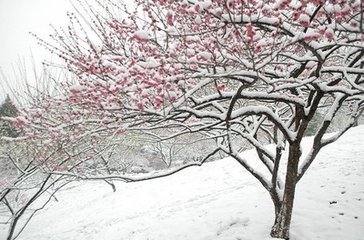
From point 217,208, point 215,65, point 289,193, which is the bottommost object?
point 217,208

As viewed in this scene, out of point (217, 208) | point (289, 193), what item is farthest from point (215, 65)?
point (217, 208)

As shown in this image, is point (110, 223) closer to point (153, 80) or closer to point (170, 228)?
point (170, 228)

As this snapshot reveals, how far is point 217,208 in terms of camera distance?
8.40 m

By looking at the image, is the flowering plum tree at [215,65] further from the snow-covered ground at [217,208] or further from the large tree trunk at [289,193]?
the snow-covered ground at [217,208]

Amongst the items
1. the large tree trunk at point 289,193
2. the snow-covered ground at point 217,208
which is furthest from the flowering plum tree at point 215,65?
the snow-covered ground at point 217,208

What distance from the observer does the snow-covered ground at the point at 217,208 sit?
6.34 m

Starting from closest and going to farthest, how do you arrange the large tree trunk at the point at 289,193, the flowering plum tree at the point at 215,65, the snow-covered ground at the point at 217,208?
the flowering plum tree at the point at 215,65 < the large tree trunk at the point at 289,193 < the snow-covered ground at the point at 217,208

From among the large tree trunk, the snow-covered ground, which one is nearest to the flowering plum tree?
the large tree trunk

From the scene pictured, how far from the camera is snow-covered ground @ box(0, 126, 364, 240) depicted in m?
6.34

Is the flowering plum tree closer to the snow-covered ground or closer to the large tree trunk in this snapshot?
the large tree trunk

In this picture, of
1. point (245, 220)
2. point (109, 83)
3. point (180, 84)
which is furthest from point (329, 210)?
point (109, 83)

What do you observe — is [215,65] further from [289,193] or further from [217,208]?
[217,208]

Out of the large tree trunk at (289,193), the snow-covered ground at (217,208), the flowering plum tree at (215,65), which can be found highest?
the flowering plum tree at (215,65)

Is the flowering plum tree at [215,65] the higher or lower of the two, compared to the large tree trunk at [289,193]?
higher
